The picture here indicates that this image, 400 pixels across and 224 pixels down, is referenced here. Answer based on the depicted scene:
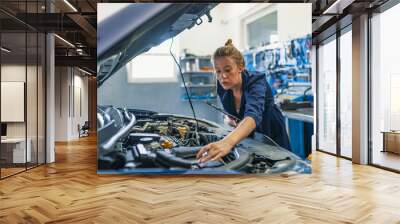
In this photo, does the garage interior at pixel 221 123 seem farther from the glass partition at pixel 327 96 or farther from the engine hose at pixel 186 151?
the engine hose at pixel 186 151

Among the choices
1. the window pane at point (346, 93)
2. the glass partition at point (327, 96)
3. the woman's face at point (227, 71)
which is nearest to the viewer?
the woman's face at point (227, 71)

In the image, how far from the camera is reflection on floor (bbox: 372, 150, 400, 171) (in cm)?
696

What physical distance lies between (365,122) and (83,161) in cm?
595

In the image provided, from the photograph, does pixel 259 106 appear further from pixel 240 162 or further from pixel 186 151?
pixel 186 151

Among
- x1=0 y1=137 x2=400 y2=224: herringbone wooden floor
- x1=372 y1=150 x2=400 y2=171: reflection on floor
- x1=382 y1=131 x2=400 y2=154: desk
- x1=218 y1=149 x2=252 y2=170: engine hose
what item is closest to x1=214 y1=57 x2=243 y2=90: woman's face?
x1=218 y1=149 x2=252 y2=170: engine hose

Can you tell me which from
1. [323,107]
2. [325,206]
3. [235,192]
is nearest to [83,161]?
[235,192]

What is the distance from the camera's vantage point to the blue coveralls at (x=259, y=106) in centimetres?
635

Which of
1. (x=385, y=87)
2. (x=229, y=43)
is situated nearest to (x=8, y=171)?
(x=229, y=43)

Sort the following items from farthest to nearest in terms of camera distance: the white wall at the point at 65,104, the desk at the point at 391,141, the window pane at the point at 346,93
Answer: the white wall at the point at 65,104 < the window pane at the point at 346,93 < the desk at the point at 391,141

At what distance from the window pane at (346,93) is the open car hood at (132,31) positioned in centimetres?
414

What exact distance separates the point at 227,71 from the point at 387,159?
3.51 metres

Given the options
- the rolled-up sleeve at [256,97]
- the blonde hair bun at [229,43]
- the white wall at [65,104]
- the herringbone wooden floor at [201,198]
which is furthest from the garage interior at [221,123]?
the white wall at [65,104]

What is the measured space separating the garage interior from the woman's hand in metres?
0.34

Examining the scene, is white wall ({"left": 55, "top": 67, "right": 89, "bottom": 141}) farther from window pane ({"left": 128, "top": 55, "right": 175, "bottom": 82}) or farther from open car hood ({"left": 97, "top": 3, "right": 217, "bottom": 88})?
window pane ({"left": 128, "top": 55, "right": 175, "bottom": 82})
